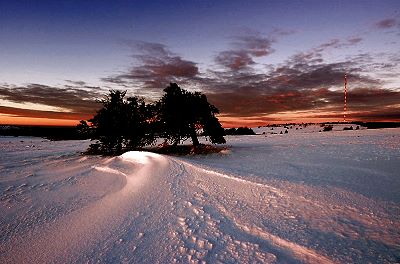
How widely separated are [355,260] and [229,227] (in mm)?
1748

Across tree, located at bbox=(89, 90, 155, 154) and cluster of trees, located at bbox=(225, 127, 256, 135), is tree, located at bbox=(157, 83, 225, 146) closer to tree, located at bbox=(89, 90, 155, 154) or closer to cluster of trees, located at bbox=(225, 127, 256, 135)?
tree, located at bbox=(89, 90, 155, 154)

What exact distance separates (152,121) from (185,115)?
264 cm

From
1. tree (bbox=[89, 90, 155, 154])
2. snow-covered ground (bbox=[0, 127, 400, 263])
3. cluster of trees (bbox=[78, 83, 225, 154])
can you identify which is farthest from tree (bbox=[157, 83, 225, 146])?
snow-covered ground (bbox=[0, 127, 400, 263])

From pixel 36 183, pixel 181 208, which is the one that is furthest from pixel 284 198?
pixel 36 183

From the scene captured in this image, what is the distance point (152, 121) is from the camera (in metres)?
15.7

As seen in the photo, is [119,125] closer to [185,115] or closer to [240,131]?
[185,115]

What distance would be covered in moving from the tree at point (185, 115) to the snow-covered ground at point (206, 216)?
6206 mm

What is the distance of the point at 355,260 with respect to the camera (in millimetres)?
3211

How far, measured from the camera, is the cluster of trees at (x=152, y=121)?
562 inches

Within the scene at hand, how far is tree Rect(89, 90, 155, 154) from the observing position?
15562mm

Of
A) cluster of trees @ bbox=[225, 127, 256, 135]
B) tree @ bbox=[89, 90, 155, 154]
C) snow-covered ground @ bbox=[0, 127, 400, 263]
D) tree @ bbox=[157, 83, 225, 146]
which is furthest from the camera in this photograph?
cluster of trees @ bbox=[225, 127, 256, 135]

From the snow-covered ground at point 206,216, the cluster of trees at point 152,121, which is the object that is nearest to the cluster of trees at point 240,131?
the cluster of trees at point 152,121

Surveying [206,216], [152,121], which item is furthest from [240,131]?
[206,216]

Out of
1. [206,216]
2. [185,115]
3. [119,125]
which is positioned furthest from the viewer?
[119,125]
